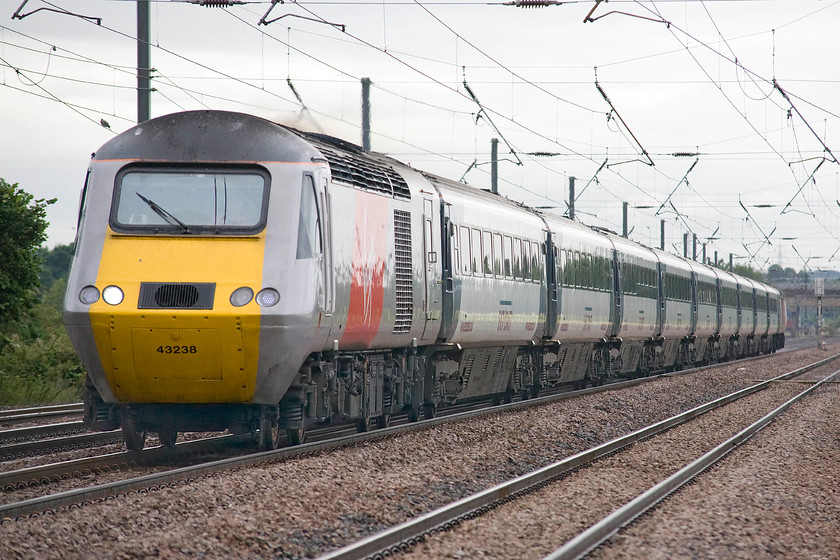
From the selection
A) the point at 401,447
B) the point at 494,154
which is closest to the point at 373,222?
the point at 401,447

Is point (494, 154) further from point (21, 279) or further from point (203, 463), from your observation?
point (203, 463)

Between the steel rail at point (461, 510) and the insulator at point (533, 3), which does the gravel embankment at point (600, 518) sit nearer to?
the steel rail at point (461, 510)

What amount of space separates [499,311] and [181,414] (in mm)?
8588

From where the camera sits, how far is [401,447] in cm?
1369

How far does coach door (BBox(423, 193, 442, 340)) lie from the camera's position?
16.1 m

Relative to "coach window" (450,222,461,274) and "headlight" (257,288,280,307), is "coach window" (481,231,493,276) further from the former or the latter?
"headlight" (257,288,280,307)

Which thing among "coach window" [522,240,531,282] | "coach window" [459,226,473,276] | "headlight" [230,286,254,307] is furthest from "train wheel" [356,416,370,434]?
"coach window" [522,240,531,282]

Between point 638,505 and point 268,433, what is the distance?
4.32 m

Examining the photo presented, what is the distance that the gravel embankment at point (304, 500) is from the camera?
787 cm

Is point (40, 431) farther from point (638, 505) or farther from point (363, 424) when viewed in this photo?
point (638, 505)

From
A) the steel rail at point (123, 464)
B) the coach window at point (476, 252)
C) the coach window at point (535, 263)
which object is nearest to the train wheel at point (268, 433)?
the steel rail at point (123, 464)

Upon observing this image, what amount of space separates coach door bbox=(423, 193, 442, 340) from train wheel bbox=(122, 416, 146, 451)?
15.9ft

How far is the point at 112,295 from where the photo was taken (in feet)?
37.6

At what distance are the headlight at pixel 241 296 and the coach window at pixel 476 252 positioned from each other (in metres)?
7.11
